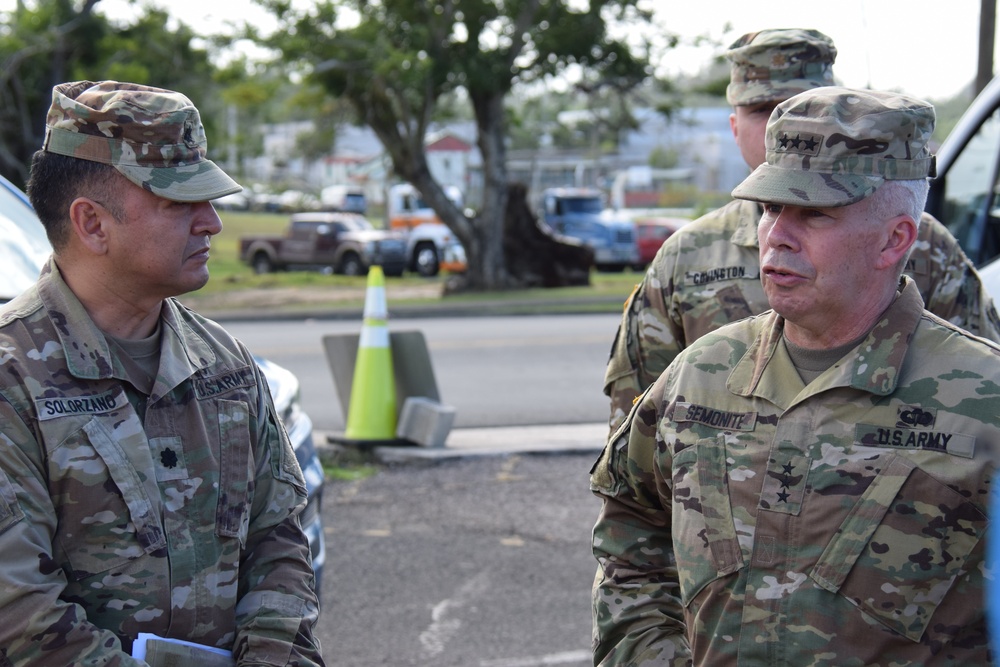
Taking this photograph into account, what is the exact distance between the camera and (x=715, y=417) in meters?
2.19

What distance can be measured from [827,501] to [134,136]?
4.82 ft

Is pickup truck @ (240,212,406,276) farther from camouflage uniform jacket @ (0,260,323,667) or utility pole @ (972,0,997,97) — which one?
camouflage uniform jacket @ (0,260,323,667)

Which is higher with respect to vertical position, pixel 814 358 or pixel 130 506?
pixel 814 358

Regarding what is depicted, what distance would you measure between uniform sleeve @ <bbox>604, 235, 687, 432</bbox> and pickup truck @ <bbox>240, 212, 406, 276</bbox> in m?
25.7

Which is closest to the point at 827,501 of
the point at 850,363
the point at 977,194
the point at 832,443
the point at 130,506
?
the point at 832,443

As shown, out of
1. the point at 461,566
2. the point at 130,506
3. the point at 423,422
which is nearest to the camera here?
the point at 130,506

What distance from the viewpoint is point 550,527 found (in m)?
6.08

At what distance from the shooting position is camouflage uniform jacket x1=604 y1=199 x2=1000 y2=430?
3.12 metres

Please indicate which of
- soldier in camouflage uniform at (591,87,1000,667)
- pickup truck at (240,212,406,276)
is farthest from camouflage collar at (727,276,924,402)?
pickup truck at (240,212,406,276)

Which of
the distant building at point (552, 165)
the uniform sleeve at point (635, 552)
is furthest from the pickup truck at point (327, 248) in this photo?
the uniform sleeve at point (635, 552)

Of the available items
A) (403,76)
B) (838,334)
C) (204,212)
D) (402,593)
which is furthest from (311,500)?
(403,76)

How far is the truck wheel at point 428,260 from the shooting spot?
29.6 metres

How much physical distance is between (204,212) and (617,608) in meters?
1.16

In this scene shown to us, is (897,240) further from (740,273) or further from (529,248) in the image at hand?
(529,248)
